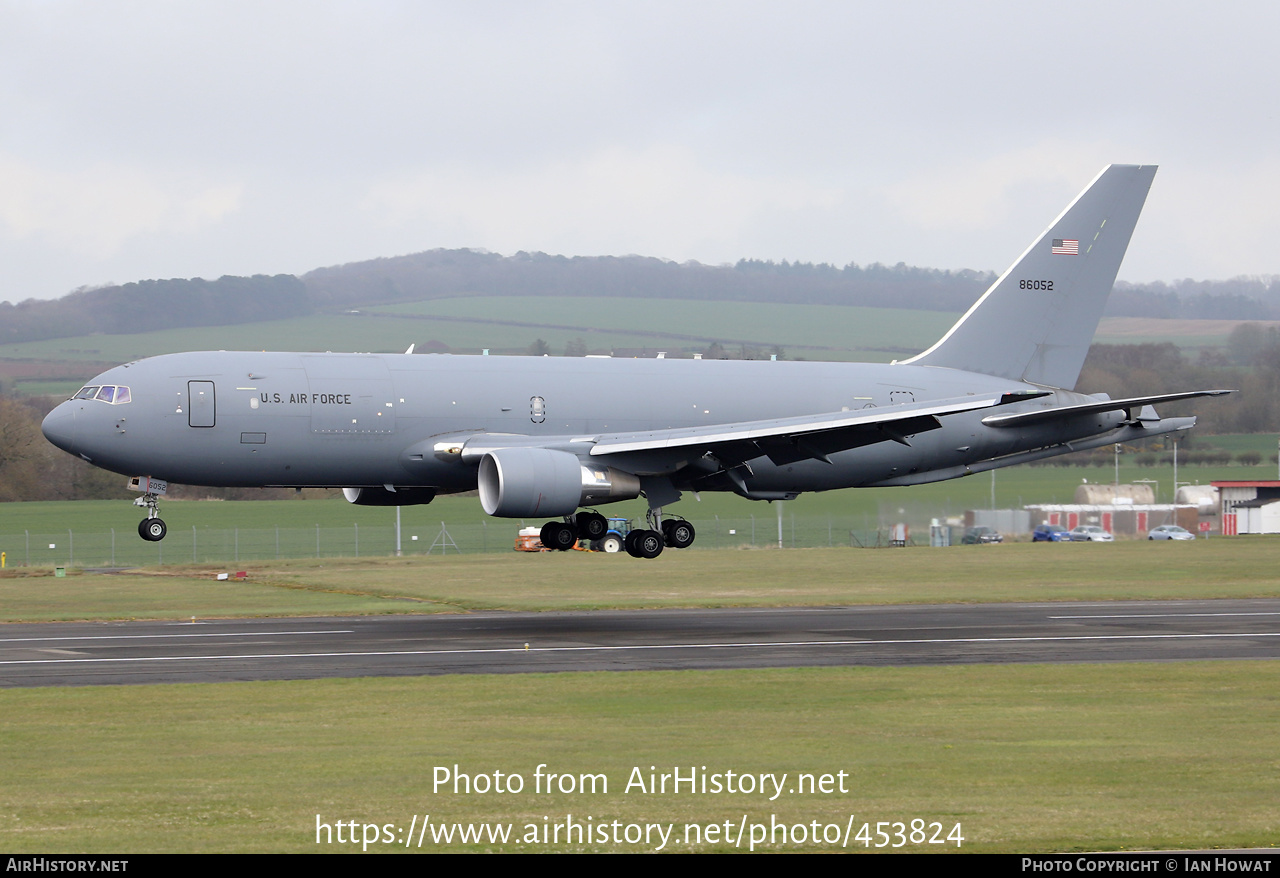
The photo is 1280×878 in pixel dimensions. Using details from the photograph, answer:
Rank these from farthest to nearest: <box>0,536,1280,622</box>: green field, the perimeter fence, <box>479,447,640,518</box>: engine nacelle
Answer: the perimeter fence → <box>0,536,1280,622</box>: green field → <box>479,447,640,518</box>: engine nacelle

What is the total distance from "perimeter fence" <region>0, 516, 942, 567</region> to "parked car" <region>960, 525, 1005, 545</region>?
3.26ft

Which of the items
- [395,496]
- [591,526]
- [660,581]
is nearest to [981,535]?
[660,581]

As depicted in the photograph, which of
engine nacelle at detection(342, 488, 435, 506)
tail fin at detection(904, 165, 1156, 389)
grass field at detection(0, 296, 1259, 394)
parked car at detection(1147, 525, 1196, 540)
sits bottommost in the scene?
parked car at detection(1147, 525, 1196, 540)

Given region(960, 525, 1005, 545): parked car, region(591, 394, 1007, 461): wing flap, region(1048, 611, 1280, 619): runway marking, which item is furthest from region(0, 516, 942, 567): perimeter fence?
region(591, 394, 1007, 461): wing flap

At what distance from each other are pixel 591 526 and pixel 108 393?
42.8ft

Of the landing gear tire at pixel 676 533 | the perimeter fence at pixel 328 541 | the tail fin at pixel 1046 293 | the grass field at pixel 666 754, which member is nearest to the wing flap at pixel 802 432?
the landing gear tire at pixel 676 533

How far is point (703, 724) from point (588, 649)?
34.6 ft

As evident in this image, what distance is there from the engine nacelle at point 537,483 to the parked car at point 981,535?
147ft

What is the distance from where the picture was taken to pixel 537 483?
3409 centimetres

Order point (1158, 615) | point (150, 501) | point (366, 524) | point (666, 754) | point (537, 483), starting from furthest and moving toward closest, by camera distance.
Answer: point (366, 524) < point (1158, 615) < point (150, 501) < point (537, 483) < point (666, 754)

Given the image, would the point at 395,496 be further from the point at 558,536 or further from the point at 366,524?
the point at 366,524

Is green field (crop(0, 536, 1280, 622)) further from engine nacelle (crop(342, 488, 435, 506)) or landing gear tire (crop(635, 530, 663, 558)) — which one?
landing gear tire (crop(635, 530, 663, 558))

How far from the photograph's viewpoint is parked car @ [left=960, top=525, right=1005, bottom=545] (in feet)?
251
